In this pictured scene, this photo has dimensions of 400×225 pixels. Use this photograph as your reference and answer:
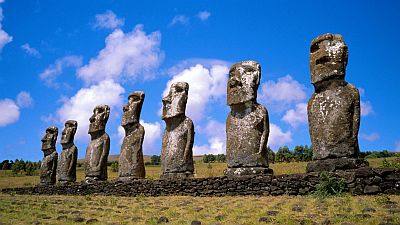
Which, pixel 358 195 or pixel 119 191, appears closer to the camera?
pixel 358 195

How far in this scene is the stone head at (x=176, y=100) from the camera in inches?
699

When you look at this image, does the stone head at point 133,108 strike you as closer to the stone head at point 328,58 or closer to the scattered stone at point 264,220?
the stone head at point 328,58

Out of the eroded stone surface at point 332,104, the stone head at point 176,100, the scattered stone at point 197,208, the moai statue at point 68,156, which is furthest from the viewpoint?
the moai statue at point 68,156

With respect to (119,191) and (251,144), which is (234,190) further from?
(119,191)

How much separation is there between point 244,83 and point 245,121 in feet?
4.52

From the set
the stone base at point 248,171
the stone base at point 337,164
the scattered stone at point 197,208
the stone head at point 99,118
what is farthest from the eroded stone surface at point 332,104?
the stone head at point 99,118

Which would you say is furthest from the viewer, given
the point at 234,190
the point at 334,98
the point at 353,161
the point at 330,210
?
the point at 234,190

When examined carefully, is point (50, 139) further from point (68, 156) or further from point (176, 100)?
point (176, 100)

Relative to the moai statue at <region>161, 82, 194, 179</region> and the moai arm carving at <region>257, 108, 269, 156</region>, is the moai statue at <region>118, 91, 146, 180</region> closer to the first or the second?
the moai statue at <region>161, 82, 194, 179</region>

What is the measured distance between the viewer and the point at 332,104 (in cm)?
Result: 1298

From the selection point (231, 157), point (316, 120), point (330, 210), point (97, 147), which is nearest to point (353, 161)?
point (316, 120)

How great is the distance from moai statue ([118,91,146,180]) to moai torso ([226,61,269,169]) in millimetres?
5496

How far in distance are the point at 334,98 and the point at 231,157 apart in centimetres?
412

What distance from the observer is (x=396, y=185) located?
10828 mm
